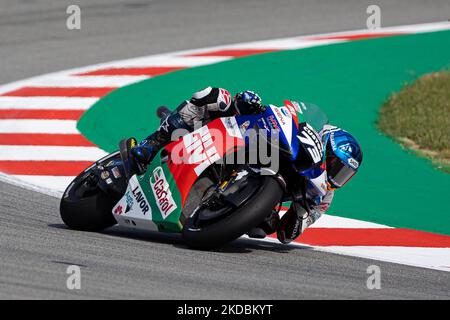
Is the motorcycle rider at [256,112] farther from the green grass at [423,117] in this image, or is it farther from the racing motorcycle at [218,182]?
the green grass at [423,117]

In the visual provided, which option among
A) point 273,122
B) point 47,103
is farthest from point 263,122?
point 47,103

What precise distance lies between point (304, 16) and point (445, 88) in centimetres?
378

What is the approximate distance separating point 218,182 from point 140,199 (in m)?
0.53

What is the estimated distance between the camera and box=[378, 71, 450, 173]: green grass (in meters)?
11.3

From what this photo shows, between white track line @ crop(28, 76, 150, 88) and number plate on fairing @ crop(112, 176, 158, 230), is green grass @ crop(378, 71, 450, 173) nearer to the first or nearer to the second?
white track line @ crop(28, 76, 150, 88)

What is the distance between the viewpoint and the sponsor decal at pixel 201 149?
7.26 metres

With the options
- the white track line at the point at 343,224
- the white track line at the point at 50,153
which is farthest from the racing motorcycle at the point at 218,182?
the white track line at the point at 50,153

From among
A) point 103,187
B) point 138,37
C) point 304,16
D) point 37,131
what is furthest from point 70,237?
point 304,16

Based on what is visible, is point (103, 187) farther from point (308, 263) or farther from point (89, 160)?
point (89, 160)

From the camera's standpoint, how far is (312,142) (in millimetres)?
7180

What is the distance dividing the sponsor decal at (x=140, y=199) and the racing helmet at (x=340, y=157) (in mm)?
1197
